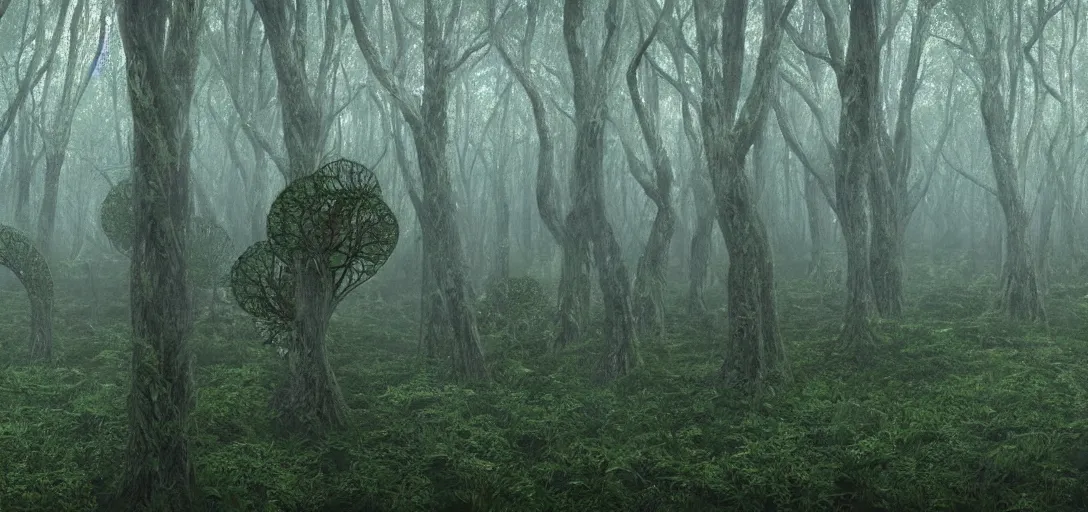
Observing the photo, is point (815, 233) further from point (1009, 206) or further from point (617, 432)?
point (617, 432)

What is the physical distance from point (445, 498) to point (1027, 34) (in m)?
20.5

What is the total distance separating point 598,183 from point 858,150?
3.52 m

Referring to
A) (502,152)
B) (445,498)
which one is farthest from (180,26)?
(502,152)

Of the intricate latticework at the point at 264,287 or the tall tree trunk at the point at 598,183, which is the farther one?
the tall tree trunk at the point at 598,183

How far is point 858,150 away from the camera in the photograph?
391 inches

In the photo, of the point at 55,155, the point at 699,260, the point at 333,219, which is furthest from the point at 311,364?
the point at 55,155

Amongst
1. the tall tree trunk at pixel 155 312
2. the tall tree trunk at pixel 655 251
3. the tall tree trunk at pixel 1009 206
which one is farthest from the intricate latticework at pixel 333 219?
the tall tree trunk at pixel 1009 206

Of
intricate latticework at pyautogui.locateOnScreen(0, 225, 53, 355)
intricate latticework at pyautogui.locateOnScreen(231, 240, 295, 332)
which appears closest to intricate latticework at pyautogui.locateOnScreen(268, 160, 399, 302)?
A: intricate latticework at pyautogui.locateOnScreen(231, 240, 295, 332)

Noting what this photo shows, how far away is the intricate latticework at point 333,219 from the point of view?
22.3 feet

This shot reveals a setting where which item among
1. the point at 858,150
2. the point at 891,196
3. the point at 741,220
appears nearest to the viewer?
the point at 741,220

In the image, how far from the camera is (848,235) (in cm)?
1026

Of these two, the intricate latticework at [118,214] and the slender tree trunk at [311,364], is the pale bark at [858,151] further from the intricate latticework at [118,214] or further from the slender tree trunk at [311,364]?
the intricate latticework at [118,214]

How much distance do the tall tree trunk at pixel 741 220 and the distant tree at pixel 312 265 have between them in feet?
12.5

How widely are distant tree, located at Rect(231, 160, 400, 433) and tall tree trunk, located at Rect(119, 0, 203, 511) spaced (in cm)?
130
